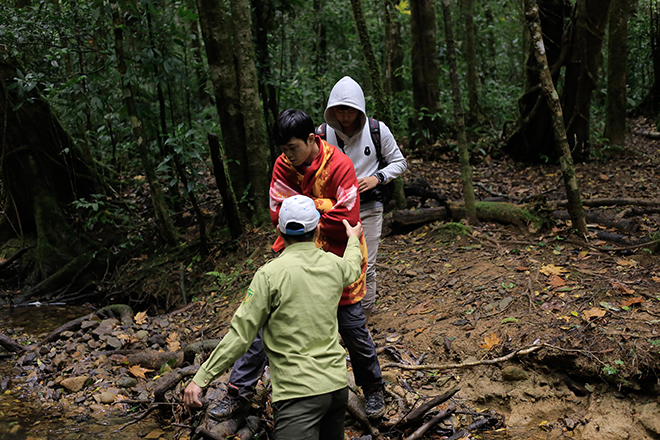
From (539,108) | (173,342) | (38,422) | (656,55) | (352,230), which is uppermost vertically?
(656,55)

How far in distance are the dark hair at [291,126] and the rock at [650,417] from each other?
2.98 meters

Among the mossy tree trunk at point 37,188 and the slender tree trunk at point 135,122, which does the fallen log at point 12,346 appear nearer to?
the mossy tree trunk at point 37,188

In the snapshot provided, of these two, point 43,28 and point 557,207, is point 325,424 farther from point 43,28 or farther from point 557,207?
point 43,28

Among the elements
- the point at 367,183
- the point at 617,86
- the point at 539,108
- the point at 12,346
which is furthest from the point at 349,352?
the point at 617,86

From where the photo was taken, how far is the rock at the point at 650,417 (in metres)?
3.22

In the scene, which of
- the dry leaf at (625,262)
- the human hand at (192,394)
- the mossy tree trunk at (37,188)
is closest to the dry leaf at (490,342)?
the dry leaf at (625,262)

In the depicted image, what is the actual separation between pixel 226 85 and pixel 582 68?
6.95m

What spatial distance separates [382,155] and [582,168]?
7.59 meters

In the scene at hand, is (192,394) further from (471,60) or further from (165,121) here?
(471,60)

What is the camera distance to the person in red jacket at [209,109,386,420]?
3.20 metres

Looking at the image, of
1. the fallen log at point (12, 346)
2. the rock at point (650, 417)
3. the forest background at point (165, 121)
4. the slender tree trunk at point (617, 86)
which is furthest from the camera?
the slender tree trunk at point (617, 86)

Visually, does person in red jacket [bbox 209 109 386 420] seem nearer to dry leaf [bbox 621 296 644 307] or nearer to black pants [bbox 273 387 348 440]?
black pants [bbox 273 387 348 440]

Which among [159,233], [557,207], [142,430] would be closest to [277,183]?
[142,430]

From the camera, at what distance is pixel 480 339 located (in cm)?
436
